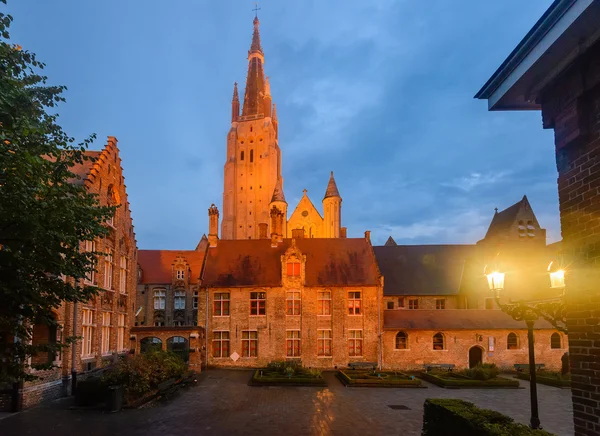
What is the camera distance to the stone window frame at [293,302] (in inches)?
1453

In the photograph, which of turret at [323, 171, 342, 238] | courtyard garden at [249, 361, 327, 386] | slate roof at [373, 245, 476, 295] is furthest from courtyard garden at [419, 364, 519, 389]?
turret at [323, 171, 342, 238]

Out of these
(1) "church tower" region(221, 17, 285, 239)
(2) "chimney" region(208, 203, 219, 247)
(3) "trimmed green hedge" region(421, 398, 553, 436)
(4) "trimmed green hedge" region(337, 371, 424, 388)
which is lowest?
(4) "trimmed green hedge" region(337, 371, 424, 388)

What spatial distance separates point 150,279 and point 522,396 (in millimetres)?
36594

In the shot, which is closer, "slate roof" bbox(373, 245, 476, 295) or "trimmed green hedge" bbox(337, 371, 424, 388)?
"trimmed green hedge" bbox(337, 371, 424, 388)

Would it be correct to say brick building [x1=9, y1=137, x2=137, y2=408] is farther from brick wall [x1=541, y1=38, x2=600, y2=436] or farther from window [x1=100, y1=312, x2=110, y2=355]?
brick wall [x1=541, y1=38, x2=600, y2=436]

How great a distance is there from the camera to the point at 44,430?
1602 cm

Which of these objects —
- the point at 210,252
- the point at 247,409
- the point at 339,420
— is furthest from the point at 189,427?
the point at 210,252

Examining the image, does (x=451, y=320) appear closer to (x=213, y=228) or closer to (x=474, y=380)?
(x=474, y=380)

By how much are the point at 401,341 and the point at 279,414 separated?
1891cm

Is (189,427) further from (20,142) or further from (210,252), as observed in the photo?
(210,252)

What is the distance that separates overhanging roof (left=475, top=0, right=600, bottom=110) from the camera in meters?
4.33

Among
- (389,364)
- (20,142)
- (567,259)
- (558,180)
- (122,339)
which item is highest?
(20,142)

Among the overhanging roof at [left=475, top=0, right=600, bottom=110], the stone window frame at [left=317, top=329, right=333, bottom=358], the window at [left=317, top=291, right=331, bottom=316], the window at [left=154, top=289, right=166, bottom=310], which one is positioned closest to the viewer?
the overhanging roof at [left=475, top=0, right=600, bottom=110]

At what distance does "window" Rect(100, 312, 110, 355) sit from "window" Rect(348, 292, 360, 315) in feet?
56.4
